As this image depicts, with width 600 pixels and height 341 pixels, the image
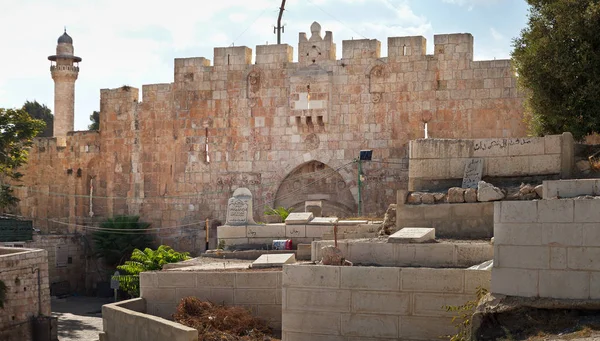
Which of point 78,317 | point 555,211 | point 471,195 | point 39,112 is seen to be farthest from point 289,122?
point 39,112

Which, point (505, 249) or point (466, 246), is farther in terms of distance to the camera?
point (466, 246)

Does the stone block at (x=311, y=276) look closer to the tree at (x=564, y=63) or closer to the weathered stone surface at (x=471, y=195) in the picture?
the weathered stone surface at (x=471, y=195)

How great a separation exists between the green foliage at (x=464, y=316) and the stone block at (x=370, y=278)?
0.68 meters

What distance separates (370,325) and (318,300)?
2.38ft

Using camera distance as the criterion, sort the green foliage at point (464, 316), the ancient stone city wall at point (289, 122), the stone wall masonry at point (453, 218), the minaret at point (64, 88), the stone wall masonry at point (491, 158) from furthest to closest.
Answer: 1. the minaret at point (64, 88)
2. the ancient stone city wall at point (289, 122)
3. the stone wall masonry at point (491, 158)
4. the stone wall masonry at point (453, 218)
5. the green foliage at point (464, 316)

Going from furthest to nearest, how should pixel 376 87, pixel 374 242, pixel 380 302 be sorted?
pixel 376 87 → pixel 374 242 → pixel 380 302

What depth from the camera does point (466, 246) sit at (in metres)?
11.4

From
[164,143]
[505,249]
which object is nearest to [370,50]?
[164,143]

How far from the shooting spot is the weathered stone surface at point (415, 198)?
13109 mm

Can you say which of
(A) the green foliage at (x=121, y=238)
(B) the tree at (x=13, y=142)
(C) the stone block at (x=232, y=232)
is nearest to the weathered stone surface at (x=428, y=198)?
(C) the stone block at (x=232, y=232)

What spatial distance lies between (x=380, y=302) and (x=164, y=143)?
644 inches

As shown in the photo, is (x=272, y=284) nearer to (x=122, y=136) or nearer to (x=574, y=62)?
(x=574, y=62)

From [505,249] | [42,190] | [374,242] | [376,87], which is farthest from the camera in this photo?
[42,190]

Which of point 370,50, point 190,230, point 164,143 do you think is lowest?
point 190,230
